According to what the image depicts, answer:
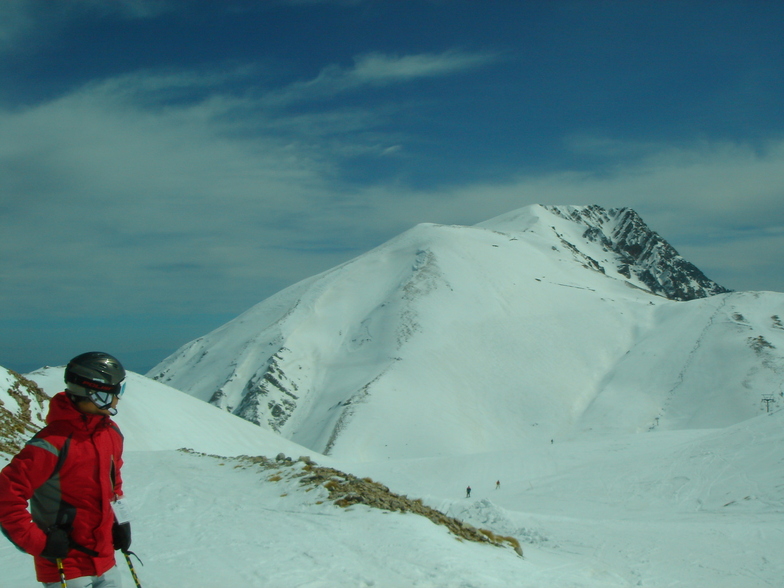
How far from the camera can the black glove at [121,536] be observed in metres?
4.53

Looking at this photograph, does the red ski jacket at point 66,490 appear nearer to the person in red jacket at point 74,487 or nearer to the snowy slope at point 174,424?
the person in red jacket at point 74,487

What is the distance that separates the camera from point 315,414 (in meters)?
75.9

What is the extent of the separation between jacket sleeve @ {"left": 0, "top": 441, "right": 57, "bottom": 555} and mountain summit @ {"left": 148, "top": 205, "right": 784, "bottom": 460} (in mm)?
57496

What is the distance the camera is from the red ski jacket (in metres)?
4.01

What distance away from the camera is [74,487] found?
170 inches

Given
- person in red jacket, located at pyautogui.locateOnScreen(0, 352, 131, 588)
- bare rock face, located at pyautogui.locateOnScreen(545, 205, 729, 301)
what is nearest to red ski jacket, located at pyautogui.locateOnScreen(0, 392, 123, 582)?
person in red jacket, located at pyautogui.locateOnScreen(0, 352, 131, 588)

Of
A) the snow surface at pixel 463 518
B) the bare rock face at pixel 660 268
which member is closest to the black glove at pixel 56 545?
the snow surface at pixel 463 518

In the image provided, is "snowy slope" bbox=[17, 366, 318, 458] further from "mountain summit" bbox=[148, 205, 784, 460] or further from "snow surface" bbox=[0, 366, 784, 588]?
"mountain summit" bbox=[148, 205, 784, 460]

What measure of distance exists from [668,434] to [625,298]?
80.3m

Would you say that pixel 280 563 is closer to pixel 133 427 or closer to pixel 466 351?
pixel 133 427

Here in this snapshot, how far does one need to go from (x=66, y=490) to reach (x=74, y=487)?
0.05 meters

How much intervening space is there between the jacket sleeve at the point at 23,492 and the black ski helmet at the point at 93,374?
477 mm

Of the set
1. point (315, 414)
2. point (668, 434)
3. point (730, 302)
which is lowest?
point (315, 414)

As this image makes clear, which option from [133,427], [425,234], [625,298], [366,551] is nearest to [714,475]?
[366,551]
